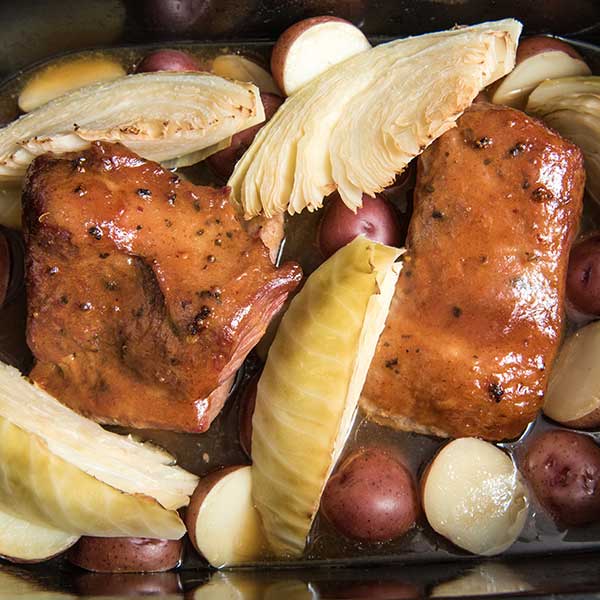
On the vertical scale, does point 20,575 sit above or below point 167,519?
below

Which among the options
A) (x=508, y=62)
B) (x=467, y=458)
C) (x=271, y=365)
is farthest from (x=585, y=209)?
(x=271, y=365)

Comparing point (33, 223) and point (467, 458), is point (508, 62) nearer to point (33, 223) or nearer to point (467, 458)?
point (467, 458)

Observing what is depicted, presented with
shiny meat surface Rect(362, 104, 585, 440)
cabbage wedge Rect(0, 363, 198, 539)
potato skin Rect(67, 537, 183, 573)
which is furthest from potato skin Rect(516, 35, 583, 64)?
potato skin Rect(67, 537, 183, 573)

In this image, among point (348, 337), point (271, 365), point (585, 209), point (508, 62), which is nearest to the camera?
point (348, 337)

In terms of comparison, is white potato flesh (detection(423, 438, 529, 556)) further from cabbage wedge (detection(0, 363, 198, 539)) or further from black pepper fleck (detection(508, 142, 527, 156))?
black pepper fleck (detection(508, 142, 527, 156))

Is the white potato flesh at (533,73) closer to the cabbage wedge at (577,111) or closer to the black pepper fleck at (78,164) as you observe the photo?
the cabbage wedge at (577,111)
